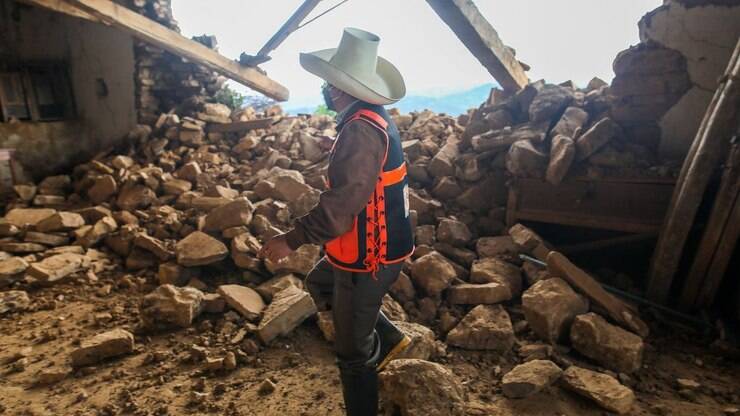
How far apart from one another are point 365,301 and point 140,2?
686cm

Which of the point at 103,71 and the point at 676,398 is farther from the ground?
the point at 103,71

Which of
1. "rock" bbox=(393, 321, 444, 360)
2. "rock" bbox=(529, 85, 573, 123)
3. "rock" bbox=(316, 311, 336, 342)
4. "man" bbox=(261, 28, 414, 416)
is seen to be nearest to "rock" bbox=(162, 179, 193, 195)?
"rock" bbox=(316, 311, 336, 342)

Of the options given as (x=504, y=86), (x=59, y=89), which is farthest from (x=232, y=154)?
(x=504, y=86)

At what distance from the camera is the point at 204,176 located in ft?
17.4

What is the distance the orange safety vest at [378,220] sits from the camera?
1.88 m

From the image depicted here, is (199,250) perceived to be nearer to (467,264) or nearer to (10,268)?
(10,268)

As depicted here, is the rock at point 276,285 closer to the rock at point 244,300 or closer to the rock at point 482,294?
the rock at point 244,300

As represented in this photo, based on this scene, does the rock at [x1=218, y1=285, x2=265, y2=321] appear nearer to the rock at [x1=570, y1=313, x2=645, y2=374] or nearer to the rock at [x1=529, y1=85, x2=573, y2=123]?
the rock at [x1=570, y1=313, x2=645, y2=374]

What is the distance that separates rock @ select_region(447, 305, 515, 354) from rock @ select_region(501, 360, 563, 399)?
0.36m

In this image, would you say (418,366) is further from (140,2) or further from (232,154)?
(140,2)

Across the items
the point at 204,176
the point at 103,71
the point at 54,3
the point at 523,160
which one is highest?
the point at 54,3

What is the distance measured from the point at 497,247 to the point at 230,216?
8.67 feet

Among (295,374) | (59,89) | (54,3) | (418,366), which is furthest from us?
(59,89)

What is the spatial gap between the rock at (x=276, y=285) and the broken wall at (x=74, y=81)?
16.7 feet
